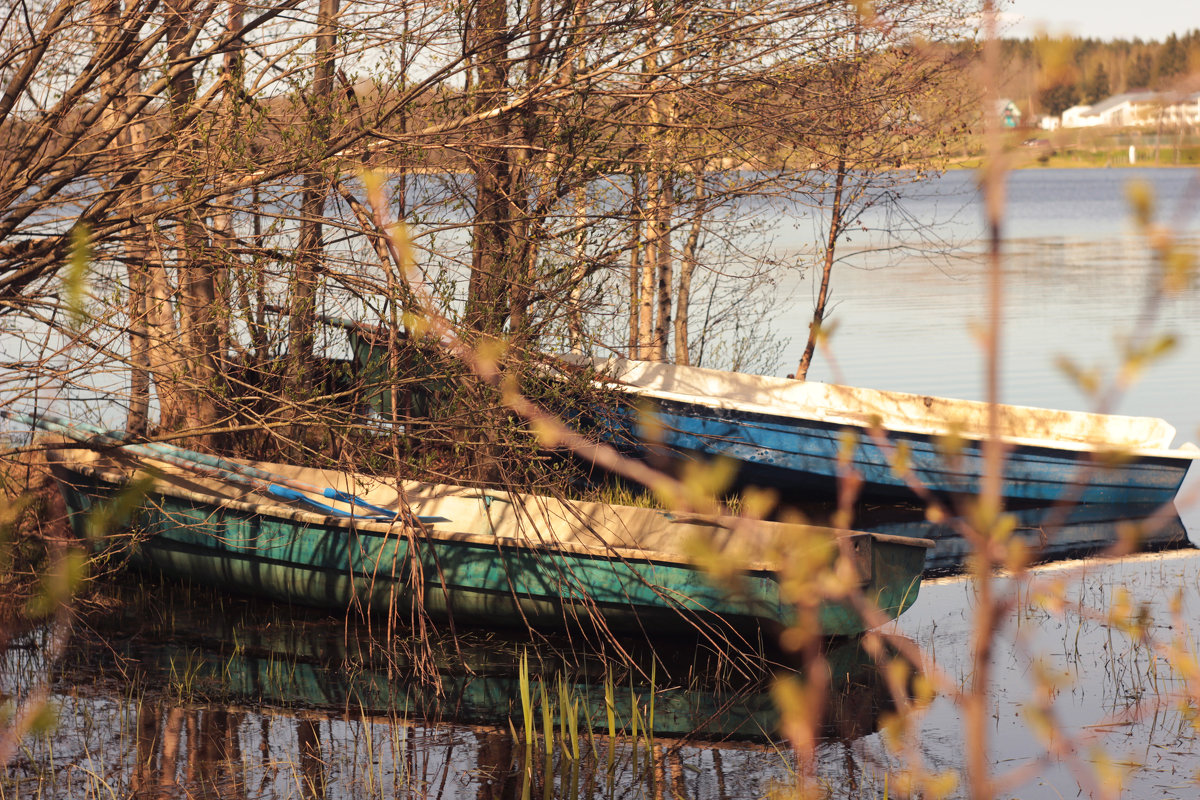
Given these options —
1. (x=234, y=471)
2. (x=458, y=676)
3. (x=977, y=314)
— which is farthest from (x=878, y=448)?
(x=977, y=314)

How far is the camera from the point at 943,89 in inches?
474

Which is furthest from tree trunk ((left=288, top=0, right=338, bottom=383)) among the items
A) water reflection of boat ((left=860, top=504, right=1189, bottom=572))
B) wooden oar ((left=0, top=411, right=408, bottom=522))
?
water reflection of boat ((left=860, top=504, right=1189, bottom=572))

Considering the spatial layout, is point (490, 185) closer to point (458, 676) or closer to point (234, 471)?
point (234, 471)

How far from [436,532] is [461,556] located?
0.22m

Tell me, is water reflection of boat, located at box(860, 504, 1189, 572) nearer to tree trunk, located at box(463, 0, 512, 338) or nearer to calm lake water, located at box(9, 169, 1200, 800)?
calm lake water, located at box(9, 169, 1200, 800)

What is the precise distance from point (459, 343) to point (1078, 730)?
5.61 meters

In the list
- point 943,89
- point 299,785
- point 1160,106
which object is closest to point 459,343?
point 1160,106

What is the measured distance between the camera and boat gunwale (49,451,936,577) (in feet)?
23.2

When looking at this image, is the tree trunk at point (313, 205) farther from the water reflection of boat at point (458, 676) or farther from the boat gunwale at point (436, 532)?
the water reflection of boat at point (458, 676)

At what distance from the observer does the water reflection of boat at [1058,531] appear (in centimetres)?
1020

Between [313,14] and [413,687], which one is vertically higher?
[313,14]

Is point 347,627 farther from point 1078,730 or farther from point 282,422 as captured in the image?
point 1078,730

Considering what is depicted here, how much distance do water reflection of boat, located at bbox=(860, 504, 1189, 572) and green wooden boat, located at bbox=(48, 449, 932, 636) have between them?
9.56ft

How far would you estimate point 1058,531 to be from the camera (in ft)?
30.5
